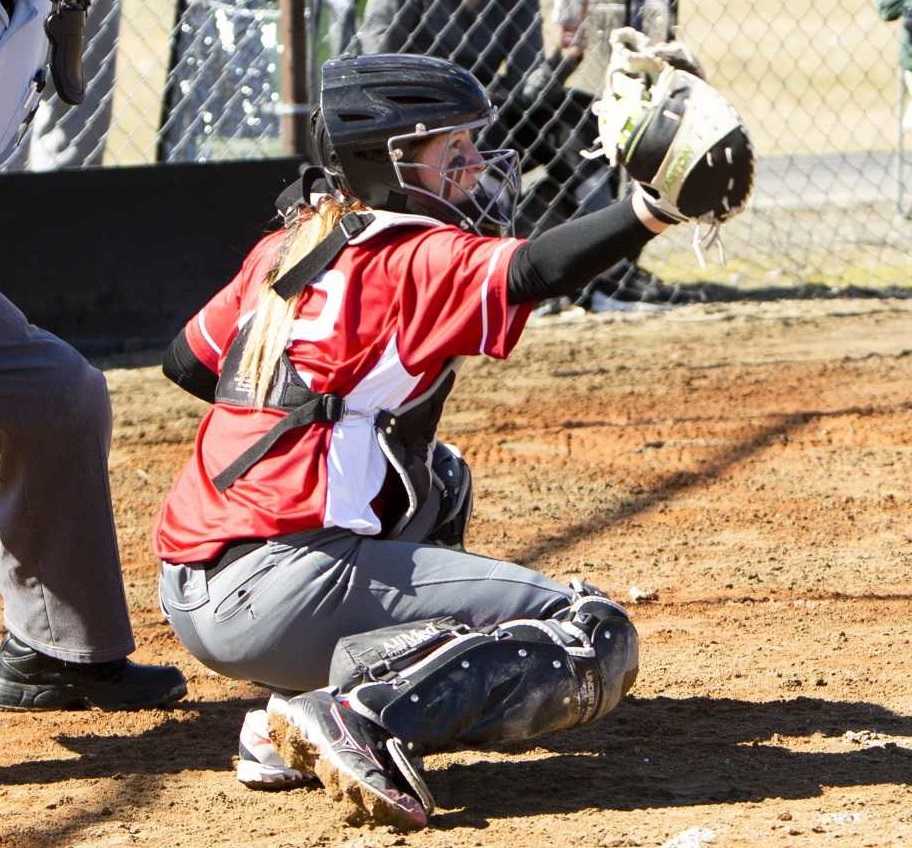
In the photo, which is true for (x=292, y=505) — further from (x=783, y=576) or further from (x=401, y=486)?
(x=783, y=576)

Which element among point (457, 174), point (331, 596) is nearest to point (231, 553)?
point (331, 596)

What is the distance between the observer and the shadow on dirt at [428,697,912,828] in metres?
3.06

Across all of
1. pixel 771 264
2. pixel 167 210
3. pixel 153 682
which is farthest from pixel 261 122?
pixel 153 682

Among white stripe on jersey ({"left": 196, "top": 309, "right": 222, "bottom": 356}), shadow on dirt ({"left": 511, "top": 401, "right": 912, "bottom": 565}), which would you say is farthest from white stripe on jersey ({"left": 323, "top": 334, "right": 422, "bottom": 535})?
shadow on dirt ({"left": 511, "top": 401, "right": 912, "bottom": 565})

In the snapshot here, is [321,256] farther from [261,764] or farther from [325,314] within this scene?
[261,764]

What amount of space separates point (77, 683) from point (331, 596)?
3.03ft

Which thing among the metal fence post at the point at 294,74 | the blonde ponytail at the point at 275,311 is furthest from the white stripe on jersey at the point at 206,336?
the metal fence post at the point at 294,74

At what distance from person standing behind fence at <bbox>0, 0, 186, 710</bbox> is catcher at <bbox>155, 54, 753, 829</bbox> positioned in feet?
1.06

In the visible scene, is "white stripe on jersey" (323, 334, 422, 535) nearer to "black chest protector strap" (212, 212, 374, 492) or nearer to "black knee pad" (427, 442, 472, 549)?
"black chest protector strap" (212, 212, 374, 492)

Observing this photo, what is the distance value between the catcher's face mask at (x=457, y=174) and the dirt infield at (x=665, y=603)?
3.52 ft

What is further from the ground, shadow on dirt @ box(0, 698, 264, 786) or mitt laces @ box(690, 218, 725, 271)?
mitt laces @ box(690, 218, 725, 271)

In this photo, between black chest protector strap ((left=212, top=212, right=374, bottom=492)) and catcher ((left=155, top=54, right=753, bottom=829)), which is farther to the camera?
black chest protector strap ((left=212, top=212, right=374, bottom=492))

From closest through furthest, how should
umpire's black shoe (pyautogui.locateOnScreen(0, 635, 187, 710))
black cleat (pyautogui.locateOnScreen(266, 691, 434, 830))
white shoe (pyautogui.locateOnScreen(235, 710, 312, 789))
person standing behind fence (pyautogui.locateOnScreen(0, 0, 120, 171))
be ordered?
black cleat (pyautogui.locateOnScreen(266, 691, 434, 830)) < white shoe (pyautogui.locateOnScreen(235, 710, 312, 789)) < umpire's black shoe (pyautogui.locateOnScreen(0, 635, 187, 710)) < person standing behind fence (pyautogui.locateOnScreen(0, 0, 120, 171))

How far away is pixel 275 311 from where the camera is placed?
3.15 metres
